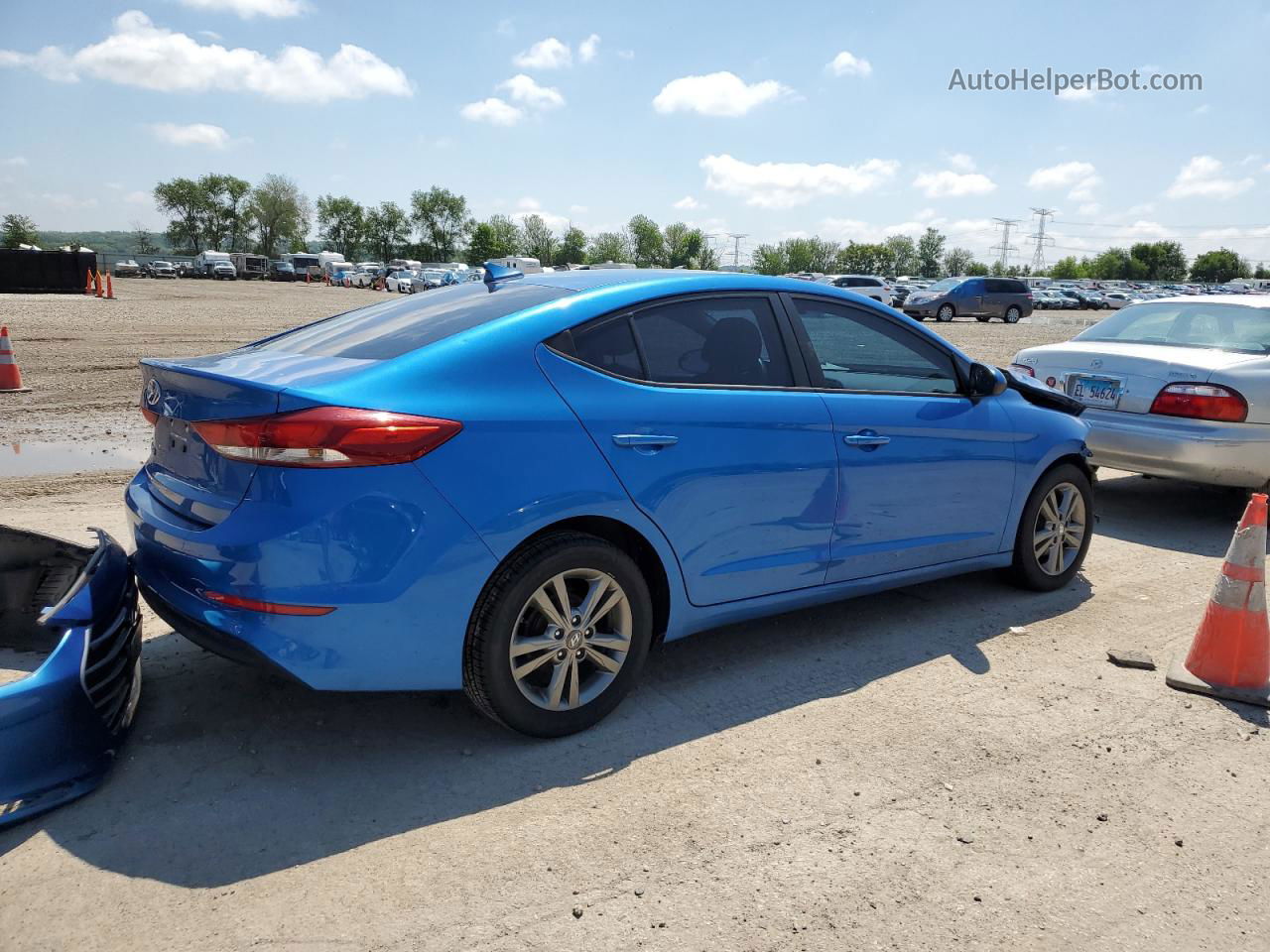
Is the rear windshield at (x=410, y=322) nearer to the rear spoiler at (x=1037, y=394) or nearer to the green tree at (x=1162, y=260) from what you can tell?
the rear spoiler at (x=1037, y=394)

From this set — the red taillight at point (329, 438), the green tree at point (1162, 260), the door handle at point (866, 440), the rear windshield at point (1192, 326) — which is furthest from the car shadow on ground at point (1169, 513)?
the green tree at point (1162, 260)

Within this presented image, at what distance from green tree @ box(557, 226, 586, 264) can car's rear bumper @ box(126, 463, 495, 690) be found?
133 m

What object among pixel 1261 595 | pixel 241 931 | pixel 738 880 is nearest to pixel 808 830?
pixel 738 880

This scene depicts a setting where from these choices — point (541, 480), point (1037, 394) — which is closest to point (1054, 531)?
point (1037, 394)

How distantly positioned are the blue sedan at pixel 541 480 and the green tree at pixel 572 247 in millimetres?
132225

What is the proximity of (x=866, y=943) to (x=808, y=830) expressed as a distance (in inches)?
19.6

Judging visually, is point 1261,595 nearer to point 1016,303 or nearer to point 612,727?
point 612,727

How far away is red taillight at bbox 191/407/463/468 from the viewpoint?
2.92m

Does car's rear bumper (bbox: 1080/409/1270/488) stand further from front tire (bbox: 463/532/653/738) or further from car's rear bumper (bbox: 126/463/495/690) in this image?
car's rear bumper (bbox: 126/463/495/690)

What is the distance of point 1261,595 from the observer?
4.11m

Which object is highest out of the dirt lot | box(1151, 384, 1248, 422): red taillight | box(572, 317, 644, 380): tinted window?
box(572, 317, 644, 380): tinted window

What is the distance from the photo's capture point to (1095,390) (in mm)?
7160

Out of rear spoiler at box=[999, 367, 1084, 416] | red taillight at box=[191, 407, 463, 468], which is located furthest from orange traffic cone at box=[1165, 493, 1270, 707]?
red taillight at box=[191, 407, 463, 468]

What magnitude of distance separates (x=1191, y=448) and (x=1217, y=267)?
606 feet
